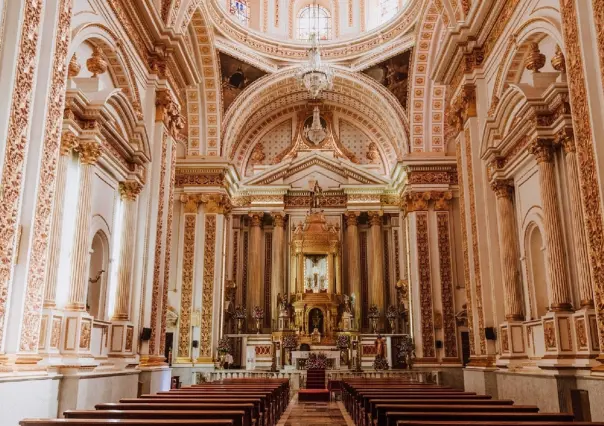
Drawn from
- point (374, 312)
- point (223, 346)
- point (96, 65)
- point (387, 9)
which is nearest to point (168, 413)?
point (96, 65)

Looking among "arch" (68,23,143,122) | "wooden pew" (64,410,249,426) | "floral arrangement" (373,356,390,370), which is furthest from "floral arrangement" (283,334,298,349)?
"wooden pew" (64,410,249,426)

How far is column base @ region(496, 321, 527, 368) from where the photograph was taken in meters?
9.61

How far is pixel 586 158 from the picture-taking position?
22.0 ft

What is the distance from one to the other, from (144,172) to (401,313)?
12.0 meters

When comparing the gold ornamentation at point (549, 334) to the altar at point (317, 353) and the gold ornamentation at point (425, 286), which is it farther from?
the altar at point (317, 353)

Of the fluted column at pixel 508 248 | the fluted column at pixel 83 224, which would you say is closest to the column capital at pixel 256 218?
the fluted column at pixel 508 248

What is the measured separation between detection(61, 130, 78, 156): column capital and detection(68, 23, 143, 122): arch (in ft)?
Answer: 4.04

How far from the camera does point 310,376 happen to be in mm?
16141

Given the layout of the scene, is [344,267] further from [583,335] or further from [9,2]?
[9,2]

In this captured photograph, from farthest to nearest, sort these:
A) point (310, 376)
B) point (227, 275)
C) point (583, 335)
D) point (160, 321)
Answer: point (227, 275)
point (310, 376)
point (160, 321)
point (583, 335)

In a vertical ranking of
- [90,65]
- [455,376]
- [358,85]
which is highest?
[358,85]

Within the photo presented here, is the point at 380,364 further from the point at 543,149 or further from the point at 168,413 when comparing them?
the point at 168,413

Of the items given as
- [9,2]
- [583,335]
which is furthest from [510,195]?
[9,2]

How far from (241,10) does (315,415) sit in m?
14.8
